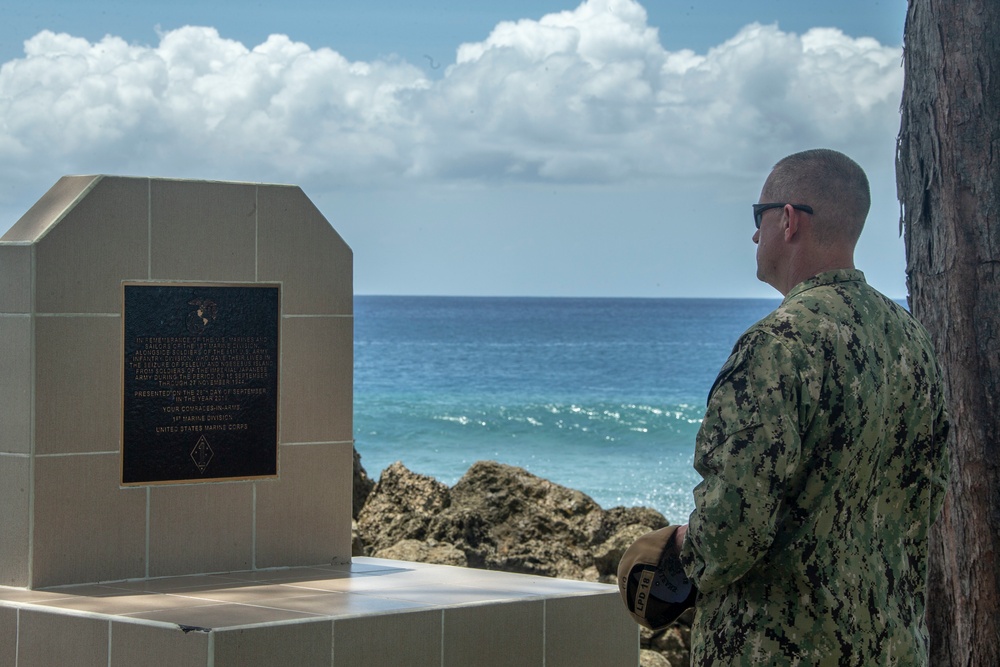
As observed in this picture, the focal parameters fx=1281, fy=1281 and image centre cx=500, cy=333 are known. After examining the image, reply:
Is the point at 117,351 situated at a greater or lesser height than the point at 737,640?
greater

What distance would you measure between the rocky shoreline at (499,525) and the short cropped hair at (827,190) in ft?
16.4

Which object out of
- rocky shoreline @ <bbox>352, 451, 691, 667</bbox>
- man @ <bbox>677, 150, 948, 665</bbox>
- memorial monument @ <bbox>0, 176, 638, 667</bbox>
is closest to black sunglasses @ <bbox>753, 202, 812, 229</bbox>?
man @ <bbox>677, 150, 948, 665</bbox>

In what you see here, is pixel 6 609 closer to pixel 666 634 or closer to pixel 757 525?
pixel 757 525

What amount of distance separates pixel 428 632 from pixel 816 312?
2.34 metres

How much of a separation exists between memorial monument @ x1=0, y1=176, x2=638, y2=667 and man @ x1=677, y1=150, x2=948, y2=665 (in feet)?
6.59

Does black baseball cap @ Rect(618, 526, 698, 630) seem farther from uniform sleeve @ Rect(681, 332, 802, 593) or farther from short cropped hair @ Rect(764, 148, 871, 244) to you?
short cropped hair @ Rect(764, 148, 871, 244)

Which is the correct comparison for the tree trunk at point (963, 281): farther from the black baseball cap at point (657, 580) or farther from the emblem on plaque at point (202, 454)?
the emblem on plaque at point (202, 454)

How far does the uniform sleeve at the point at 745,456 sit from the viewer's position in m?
2.95

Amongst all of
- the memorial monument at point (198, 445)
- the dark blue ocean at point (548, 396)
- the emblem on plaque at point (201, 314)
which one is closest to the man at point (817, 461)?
the memorial monument at point (198, 445)

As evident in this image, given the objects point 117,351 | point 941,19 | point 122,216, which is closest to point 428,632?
point 117,351

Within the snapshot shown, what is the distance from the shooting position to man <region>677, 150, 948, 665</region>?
298cm

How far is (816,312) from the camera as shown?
3145 mm

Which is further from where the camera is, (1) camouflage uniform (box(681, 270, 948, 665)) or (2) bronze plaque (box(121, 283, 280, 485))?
(2) bronze plaque (box(121, 283, 280, 485))

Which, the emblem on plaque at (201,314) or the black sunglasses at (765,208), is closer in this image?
the black sunglasses at (765,208)
